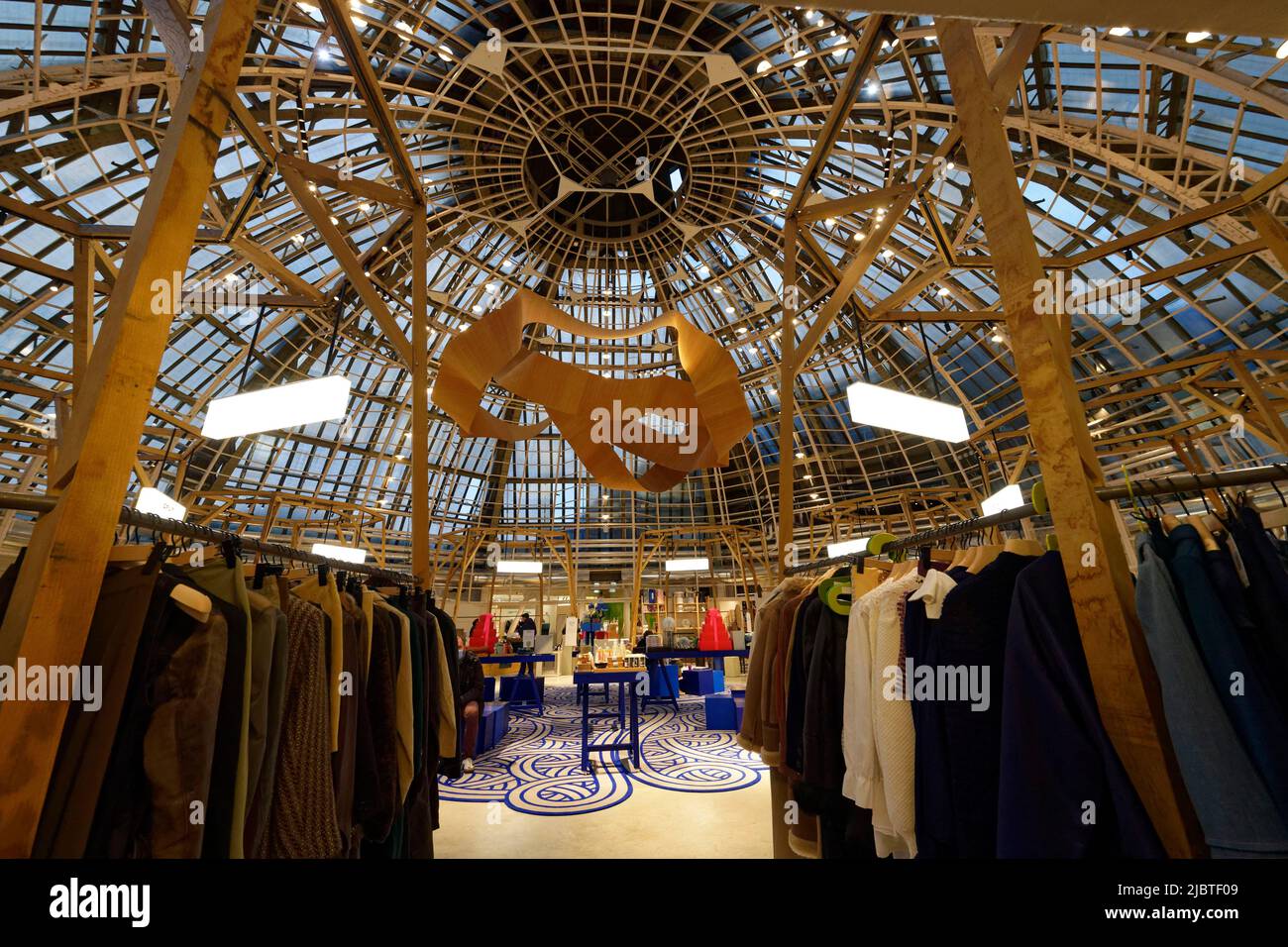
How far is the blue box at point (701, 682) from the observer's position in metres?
14.0

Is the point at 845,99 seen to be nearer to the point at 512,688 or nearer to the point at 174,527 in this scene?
the point at 174,527

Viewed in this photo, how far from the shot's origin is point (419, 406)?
5141mm

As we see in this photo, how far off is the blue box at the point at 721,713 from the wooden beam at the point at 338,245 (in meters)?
8.19

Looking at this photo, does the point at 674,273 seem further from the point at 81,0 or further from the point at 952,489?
the point at 81,0

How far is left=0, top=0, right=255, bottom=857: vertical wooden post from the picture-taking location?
141 cm

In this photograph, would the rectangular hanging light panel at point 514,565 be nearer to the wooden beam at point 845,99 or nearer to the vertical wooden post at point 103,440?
the wooden beam at point 845,99

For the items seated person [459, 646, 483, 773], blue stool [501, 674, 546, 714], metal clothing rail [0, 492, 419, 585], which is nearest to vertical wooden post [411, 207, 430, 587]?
metal clothing rail [0, 492, 419, 585]

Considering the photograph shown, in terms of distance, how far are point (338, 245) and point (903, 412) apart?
5.32 m

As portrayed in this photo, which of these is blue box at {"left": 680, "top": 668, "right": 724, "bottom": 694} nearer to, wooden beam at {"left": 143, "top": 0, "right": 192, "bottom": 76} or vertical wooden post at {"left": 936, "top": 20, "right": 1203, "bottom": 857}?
vertical wooden post at {"left": 936, "top": 20, "right": 1203, "bottom": 857}

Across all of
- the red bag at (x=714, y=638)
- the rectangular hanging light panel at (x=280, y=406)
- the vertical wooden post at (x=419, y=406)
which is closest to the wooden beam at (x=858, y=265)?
the vertical wooden post at (x=419, y=406)

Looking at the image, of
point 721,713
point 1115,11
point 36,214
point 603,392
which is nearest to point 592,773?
point 721,713

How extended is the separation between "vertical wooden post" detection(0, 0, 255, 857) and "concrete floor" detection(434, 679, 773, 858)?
435 cm
